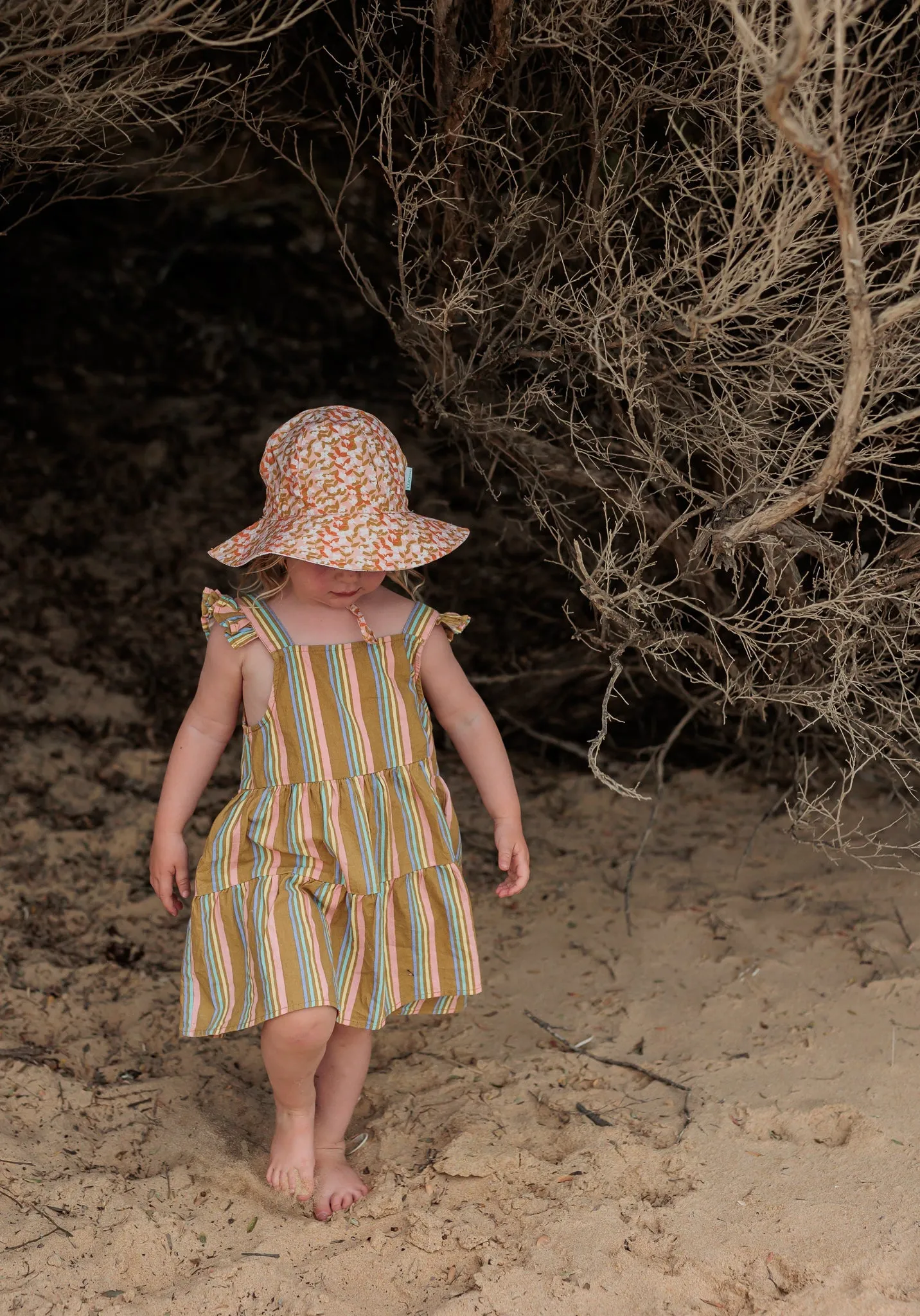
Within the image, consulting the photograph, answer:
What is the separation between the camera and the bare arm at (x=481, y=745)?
2521mm

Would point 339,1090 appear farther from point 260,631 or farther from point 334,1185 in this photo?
point 260,631

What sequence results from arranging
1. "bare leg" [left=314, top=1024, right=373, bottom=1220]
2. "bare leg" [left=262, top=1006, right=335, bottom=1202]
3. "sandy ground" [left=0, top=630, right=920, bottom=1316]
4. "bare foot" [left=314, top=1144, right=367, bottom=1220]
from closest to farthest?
"sandy ground" [left=0, top=630, right=920, bottom=1316], "bare leg" [left=262, top=1006, right=335, bottom=1202], "bare foot" [left=314, top=1144, right=367, bottom=1220], "bare leg" [left=314, top=1024, right=373, bottom=1220]

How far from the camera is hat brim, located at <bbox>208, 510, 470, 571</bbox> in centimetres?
227

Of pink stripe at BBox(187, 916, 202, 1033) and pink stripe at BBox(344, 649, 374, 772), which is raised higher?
pink stripe at BBox(344, 649, 374, 772)

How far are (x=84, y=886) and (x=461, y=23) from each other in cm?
239

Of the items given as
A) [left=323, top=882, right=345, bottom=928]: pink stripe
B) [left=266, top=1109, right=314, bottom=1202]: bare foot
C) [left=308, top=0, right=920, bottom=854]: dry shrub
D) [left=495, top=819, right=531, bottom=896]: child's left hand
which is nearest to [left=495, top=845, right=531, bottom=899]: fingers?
[left=495, top=819, right=531, bottom=896]: child's left hand

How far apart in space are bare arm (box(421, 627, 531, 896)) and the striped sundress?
6 centimetres

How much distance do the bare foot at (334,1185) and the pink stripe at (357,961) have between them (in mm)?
315

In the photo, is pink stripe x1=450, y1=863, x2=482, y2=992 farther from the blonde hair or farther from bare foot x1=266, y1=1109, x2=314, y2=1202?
the blonde hair

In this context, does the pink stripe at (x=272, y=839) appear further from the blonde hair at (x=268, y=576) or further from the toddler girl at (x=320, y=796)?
the blonde hair at (x=268, y=576)

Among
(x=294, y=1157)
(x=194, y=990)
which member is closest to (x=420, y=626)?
(x=194, y=990)

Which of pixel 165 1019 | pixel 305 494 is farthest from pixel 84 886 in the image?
pixel 305 494

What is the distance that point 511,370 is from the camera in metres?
3.08

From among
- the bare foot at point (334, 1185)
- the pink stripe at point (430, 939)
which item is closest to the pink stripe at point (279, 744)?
the pink stripe at point (430, 939)
